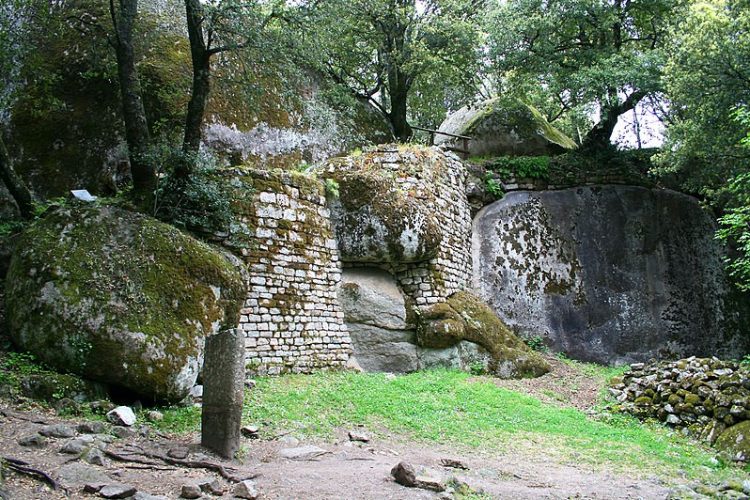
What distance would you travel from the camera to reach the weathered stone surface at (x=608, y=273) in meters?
15.4

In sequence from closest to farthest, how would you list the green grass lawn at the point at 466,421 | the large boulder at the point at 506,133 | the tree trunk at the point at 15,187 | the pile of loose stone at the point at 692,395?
1. the green grass lawn at the point at 466,421
2. the pile of loose stone at the point at 692,395
3. the tree trunk at the point at 15,187
4. the large boulder at the point at 506,133

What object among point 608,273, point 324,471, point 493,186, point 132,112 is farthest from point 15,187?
Result: point 608,273

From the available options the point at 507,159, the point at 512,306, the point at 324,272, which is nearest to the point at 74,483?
the point at 324,272

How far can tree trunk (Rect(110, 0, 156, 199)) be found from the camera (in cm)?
951

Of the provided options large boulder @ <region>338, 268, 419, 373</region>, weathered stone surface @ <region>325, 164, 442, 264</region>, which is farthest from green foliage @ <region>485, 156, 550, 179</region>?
large boulder @ <region>338, 268, 419, 373</region>

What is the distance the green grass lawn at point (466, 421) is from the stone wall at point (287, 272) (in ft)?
1.88

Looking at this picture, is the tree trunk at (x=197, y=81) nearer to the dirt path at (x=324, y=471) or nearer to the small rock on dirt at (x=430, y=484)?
the dirt path at (x=324, y=471)

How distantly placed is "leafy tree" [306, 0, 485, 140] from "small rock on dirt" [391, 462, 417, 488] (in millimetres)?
11549

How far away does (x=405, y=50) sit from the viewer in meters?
16.3

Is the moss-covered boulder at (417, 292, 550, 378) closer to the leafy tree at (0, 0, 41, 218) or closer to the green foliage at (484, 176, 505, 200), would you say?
the green foliage at (484, 176, 505, 200)

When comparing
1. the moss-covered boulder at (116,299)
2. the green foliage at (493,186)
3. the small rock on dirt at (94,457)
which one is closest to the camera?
the small rock on dirt at (94,457)

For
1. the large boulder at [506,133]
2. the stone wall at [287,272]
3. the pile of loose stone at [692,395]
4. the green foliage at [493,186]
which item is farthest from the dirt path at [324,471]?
the large boulder at [506,133]

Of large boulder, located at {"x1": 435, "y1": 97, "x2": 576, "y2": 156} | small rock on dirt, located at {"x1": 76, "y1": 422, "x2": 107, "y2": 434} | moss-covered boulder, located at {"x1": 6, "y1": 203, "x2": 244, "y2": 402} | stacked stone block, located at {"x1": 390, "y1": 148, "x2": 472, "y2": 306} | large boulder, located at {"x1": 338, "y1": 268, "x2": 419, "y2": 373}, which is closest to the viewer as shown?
small rock on dirt, located at {"x1": 76, "y1": 422, "x2": 107, "y2": 434}

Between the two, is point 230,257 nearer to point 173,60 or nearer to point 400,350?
point 400,350
